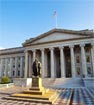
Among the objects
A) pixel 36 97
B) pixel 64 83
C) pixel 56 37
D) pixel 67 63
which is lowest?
pixel 64 83

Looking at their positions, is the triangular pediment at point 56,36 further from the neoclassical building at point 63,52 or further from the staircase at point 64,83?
the staircase at point 64,83

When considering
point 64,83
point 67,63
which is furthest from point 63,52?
point 64,83

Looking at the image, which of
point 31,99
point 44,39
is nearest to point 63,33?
point 44,39

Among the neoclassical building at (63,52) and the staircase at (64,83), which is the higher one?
the neoclassical building at (63,52)

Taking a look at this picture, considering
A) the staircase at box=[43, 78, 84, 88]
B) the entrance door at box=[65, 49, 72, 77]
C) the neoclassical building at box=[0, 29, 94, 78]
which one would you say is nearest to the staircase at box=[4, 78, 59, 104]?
the staircase at box=[43, 78, 84, 88]

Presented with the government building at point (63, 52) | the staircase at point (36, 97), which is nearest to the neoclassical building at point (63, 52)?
the government building at point (63, 52)

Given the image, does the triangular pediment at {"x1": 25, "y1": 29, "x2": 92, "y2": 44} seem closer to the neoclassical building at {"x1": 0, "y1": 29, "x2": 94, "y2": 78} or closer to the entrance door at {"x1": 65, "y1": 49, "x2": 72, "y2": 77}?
the neoclassical building at {"x1": 0, "y1": 29, "x2": 94, "y2": 78}

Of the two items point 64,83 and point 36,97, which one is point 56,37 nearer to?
point 64,83

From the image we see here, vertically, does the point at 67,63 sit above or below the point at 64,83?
above

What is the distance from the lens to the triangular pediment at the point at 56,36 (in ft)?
110

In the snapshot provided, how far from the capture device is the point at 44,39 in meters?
37.0

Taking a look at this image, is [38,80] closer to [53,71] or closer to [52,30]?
[53,71]

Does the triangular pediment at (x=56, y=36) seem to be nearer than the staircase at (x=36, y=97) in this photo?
No

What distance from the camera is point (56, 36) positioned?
117 ft
